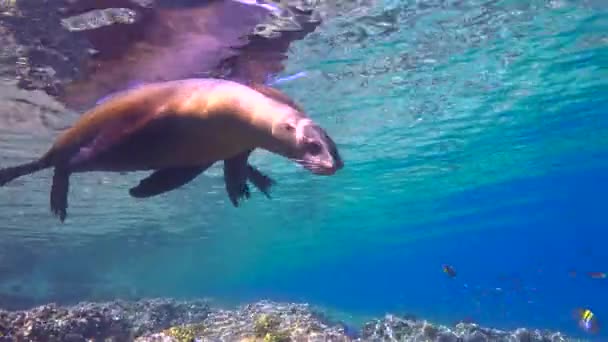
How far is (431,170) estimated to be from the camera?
34125 mm

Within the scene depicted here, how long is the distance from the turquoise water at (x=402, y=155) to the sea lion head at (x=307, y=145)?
383 inches

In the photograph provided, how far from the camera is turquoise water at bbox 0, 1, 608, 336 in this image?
48.3ft

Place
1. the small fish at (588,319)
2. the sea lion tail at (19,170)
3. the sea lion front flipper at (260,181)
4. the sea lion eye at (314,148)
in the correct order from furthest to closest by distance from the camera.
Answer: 1. the small fish at (588,319)
2. the sea lion tail at (19,170)
3. the sea lion front flipper at (260,181)
4. the sea lion eye at (314,148)

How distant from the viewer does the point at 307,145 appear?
A: 342 centimetres

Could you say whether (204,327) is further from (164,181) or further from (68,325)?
(68,325)

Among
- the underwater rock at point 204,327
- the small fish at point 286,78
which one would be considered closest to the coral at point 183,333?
the underwater rock at point 204,327

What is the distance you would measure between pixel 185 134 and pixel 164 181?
3.00 ft

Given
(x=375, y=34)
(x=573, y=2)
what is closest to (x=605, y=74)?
(x=573, y=2)

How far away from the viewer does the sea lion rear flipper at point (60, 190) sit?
20.4ft

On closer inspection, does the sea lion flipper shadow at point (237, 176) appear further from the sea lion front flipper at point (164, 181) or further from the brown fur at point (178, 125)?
the brown fur at point (178, 125)

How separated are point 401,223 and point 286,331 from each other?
56.6m

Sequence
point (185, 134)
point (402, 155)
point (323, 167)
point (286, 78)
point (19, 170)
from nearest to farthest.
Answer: point (323, 167)
point (185, 134)
point (19, 170)
point (286, 78)
point (402, 155)

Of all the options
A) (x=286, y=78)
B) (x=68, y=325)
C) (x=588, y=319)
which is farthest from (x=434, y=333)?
(x=286, y=78)

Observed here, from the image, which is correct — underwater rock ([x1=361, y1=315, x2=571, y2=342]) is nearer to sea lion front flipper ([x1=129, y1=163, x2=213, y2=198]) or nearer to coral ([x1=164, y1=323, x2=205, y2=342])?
coral ([x1=164, y1=323, x2=205, y2=342])
